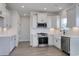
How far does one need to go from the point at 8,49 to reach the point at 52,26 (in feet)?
14.6

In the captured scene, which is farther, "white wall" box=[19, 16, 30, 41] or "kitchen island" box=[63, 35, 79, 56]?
"white wall" box=[19, 16, 30, 41]

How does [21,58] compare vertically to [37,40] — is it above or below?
above

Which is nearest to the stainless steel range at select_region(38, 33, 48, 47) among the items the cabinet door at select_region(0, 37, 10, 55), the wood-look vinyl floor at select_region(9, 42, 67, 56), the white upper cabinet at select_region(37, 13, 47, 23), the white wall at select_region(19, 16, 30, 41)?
the white upper cabinet at select_region(37, 13, 47, 23)

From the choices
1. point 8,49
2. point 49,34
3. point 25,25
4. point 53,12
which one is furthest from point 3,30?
point 25,25

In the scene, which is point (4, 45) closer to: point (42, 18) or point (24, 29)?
point (42, 18)

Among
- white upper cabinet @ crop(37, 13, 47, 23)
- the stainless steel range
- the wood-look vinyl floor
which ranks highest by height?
white upper cabinet @ crop(37, 13, 47, 23)

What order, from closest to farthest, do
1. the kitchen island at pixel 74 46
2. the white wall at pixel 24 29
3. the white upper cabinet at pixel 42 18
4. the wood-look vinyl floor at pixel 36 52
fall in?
1. the kitchen island at pixel 74 46
2. the wood-look vinyl floor at pixel 36 52
3. the white upper cabinet at pixel 42 18
4. the white wall at pixel 24 29

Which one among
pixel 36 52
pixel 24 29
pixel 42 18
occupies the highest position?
pixel 42 18

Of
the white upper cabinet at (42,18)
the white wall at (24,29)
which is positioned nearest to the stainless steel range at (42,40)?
the white upper cabinet at (42,18)

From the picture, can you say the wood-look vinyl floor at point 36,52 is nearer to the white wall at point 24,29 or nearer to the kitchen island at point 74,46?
the kitchen island at point 74,46

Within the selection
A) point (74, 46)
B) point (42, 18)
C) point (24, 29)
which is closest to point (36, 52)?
point (74, 46)

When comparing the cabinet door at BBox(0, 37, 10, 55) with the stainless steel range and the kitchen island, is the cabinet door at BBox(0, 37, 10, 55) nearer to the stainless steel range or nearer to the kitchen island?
the kitchen island

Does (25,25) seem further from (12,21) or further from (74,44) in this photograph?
(74,44)

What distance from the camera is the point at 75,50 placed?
17.5ft
